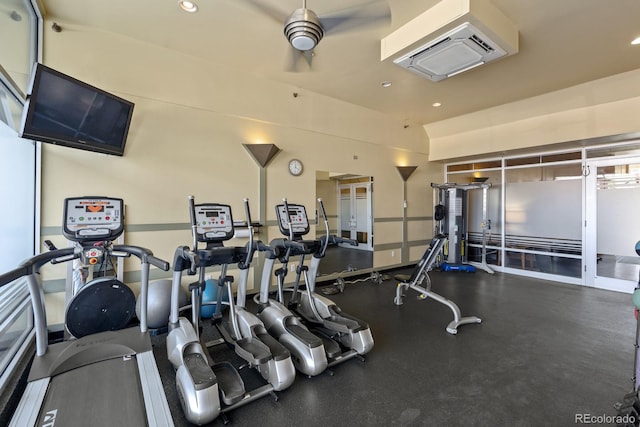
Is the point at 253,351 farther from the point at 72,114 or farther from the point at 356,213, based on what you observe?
the point at 356,213

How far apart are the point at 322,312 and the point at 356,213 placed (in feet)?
11.9

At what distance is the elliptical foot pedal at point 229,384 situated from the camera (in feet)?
6.77

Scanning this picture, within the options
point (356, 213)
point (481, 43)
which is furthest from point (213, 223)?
point (356, 213)

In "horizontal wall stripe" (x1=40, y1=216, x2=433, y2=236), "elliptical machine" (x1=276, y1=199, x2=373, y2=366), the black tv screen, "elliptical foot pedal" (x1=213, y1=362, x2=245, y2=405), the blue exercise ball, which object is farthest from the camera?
the blue exercise ball

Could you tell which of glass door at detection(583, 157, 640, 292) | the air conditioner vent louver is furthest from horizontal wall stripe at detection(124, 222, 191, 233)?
glass door at detection(583, 157, 640, 292)

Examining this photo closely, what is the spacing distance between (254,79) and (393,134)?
3459mm

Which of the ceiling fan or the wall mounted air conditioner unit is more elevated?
the wall mounted air conditioner unit

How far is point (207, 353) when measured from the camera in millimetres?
2453

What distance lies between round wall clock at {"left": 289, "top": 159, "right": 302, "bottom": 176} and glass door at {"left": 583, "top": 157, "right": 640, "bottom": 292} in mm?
5633

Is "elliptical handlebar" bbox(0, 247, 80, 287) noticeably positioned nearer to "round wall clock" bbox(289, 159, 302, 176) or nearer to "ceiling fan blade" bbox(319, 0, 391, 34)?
"ceiling fan blade" bbox(319, 0, 391, 34)

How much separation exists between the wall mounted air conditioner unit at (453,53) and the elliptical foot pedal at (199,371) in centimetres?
375

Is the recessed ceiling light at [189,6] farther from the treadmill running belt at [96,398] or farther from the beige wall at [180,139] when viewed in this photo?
the treadmill running belt at [96,398]

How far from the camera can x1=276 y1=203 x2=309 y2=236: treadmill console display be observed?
3401 mm

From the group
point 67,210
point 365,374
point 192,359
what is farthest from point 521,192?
point 67,210
